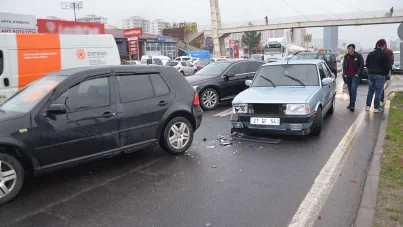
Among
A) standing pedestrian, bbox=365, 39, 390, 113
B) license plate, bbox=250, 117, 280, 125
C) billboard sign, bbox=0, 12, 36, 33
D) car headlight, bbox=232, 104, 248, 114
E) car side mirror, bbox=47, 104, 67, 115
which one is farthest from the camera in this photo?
billboard sign, bbox=0, 12, 36, 33

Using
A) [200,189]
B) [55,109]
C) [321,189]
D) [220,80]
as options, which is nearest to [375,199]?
[321,189]

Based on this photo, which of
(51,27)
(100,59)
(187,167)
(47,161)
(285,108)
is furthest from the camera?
(51,27)

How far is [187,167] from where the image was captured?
5301 mm

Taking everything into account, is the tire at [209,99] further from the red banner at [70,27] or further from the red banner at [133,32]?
the red banner at [133,32]

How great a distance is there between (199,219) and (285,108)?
3508 millimetres

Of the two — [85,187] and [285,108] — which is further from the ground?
[285,108]

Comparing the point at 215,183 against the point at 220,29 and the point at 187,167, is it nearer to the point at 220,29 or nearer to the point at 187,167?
the point at 187,167

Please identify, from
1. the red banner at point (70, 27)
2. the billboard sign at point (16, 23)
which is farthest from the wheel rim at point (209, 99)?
the red banner at point (70, 27)

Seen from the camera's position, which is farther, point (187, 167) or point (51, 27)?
point (51, 27)

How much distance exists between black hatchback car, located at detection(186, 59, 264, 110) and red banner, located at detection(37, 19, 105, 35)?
15368mm

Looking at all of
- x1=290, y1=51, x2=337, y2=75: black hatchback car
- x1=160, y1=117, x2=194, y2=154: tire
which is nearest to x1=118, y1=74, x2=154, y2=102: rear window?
x1=160, y1=117, x2=194, y2=154: tire

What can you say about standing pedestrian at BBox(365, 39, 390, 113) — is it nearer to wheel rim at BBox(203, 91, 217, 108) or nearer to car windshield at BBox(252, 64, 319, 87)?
car windshield at BBox(252, 64, 319, 87)

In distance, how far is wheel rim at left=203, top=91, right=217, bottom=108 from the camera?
35.4 feet

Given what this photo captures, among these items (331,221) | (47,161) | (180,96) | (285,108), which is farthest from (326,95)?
(47,161)
